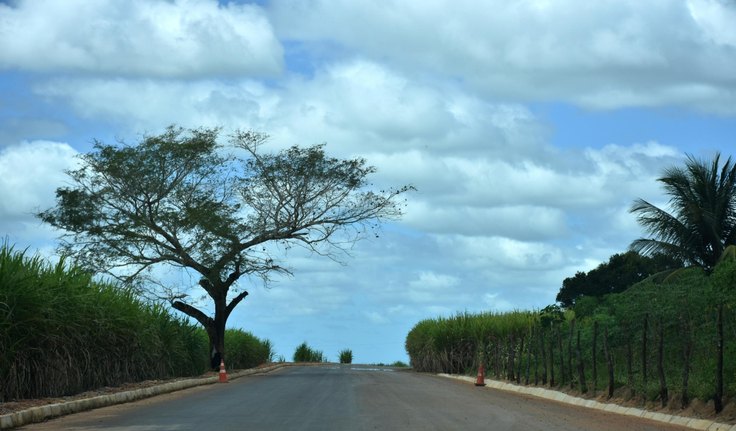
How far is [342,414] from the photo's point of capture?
1680 cm

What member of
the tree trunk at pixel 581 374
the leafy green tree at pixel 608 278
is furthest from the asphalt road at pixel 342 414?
the leafy green tree at pixel 608 278

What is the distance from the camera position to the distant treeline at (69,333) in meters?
18.0

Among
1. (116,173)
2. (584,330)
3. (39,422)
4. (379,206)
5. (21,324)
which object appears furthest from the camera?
(379,206)

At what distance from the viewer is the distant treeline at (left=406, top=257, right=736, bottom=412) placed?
17406 millimetres

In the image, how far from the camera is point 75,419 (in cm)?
1692

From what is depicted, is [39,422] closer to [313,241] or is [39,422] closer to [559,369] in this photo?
[559,369]

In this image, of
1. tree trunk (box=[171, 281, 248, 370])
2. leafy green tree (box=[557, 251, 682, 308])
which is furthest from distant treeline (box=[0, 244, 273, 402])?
leafy green tree (box=[557, 251, 682, 308])

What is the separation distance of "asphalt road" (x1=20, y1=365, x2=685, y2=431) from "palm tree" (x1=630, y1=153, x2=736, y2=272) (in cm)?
1418

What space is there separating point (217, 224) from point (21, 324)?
2299 cm

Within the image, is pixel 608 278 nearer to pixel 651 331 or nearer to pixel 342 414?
pixel 651 331

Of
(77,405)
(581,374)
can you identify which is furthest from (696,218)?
(77,405)

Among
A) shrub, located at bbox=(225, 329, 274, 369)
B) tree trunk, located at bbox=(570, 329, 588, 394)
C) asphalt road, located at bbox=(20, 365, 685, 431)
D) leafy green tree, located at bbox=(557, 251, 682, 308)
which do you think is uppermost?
leafy green tree, located at bbox=(557, 251, 682, 308)

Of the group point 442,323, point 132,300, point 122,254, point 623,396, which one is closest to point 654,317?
point 623,396

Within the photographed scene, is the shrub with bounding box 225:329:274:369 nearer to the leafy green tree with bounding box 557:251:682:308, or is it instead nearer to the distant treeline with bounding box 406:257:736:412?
the distant treeline with bounding box 406:257:736:412
